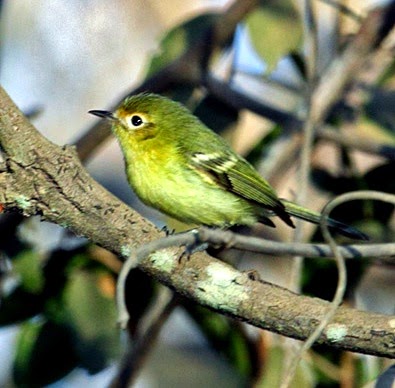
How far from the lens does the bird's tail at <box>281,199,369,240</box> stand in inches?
152

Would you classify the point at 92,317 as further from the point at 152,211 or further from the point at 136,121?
the point at 152,211

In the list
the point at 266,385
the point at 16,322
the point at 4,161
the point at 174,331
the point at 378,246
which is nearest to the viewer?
the point at 378,246

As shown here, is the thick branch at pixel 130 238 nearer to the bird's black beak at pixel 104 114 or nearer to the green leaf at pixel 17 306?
the bird's black beak at pixel 104 114

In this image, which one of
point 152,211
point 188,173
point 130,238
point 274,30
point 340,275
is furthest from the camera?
point 152,211

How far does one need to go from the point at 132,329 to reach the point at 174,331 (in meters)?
1.45

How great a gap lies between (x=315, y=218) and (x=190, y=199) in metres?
0.53

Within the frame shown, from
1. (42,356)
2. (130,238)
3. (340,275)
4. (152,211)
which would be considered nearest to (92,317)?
(42,356)

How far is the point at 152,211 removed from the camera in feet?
17.1

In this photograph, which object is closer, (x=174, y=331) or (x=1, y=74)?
(x=1, y=74)

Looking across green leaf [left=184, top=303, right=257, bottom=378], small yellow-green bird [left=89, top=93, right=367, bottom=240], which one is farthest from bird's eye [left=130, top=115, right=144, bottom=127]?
green leaf [left=184, top=303, right=257, bottom=378]

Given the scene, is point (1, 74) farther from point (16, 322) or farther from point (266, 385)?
point (266, 385)

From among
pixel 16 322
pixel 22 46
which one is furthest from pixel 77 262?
pixel 22 46

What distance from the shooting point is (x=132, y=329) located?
452 cm

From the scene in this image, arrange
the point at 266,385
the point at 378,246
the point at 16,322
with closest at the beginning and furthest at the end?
the point at 378,246
the point at 266,385
the point at 16,322
